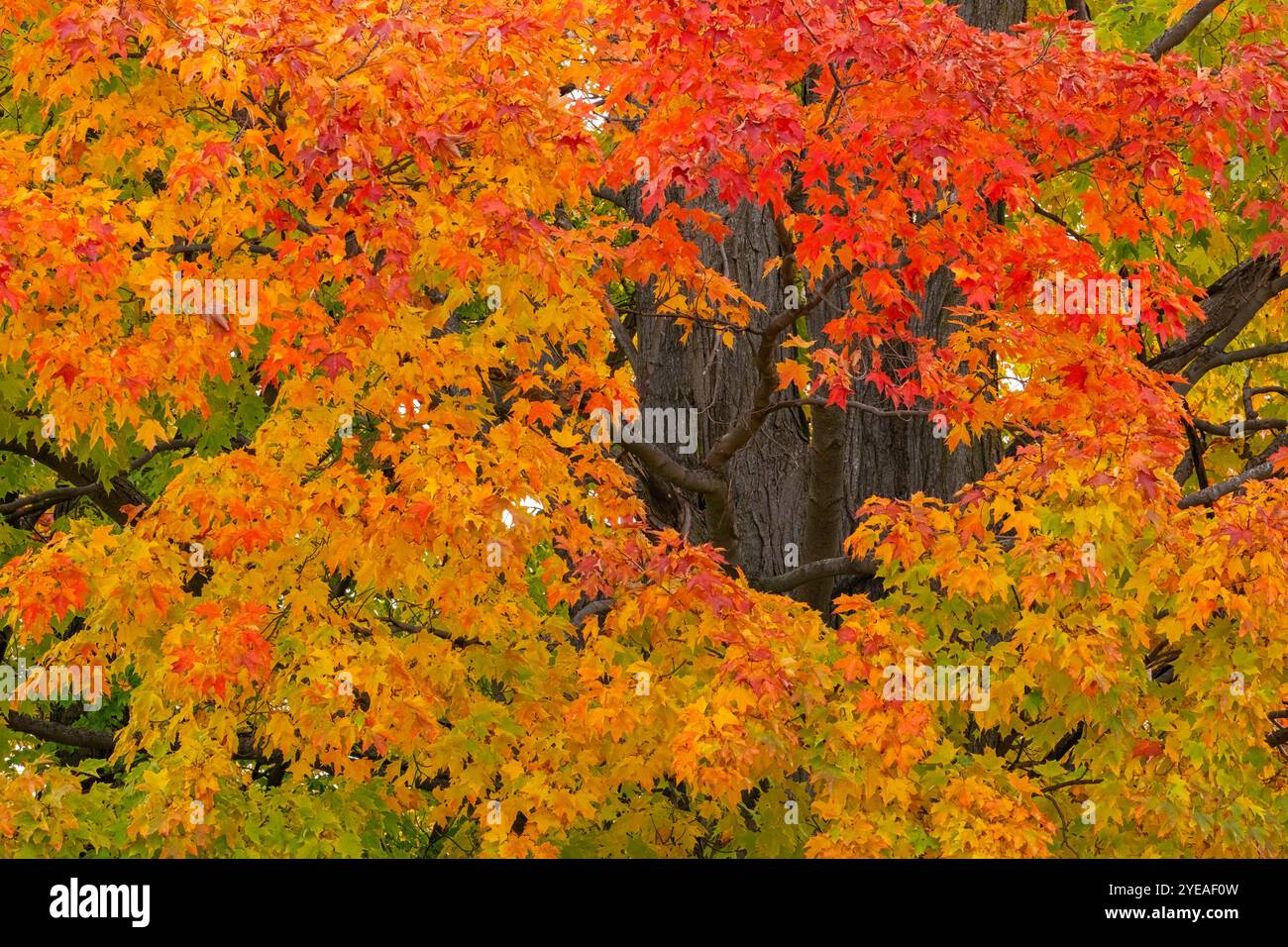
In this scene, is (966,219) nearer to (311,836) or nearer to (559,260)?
(559,260)

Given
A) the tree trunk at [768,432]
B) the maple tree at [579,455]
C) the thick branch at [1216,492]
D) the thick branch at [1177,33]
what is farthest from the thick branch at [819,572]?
the thick branch at [1177,33]

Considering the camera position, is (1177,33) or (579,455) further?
(1177,33)

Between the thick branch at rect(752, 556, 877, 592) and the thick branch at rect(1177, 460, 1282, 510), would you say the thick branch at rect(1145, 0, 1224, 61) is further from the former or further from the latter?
the thick branch at rect(752, 556, 877, 592)

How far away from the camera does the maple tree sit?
806 centimetres

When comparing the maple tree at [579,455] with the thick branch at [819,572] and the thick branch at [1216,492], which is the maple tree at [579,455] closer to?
the thick branch at [1216,492]

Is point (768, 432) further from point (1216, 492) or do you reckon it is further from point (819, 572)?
point (1216, 492)

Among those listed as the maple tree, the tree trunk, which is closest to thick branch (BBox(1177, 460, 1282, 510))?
the maple tree

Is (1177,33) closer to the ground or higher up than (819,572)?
higher up

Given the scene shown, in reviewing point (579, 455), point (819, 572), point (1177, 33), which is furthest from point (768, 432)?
point (1177, 33)

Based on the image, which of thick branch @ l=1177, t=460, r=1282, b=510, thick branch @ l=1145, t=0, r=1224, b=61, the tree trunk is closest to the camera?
thick branch @ l=1177, t=460, r=1282, b=510

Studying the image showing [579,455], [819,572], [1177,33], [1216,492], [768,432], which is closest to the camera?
[579,455]

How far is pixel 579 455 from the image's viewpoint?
9.67 metres
